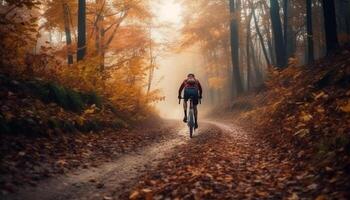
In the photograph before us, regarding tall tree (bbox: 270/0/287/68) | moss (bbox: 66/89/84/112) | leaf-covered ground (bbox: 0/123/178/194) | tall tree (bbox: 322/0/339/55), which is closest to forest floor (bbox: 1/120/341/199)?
leaf-covered ground (bbox: 0/123/178/194)

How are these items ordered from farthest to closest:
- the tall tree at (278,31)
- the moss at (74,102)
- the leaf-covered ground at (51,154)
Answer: the tall tree at (278,31) → the moss at (74,102) → the leaf-covered ground at (51,154)

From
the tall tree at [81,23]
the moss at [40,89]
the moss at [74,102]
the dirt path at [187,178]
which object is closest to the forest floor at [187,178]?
the dirt path at [187,178]

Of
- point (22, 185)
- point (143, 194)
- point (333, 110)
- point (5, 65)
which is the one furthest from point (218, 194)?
point (5, 65)

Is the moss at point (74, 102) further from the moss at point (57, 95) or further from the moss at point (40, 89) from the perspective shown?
the moss at point (40, 89)

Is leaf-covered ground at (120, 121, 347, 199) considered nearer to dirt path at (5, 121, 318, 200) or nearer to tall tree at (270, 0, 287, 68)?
dirt path at (5, 121, 318, 200)

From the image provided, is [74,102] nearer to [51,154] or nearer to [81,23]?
[51,154]

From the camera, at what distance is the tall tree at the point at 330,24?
13.6 m

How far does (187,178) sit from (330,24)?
10769 millimetres

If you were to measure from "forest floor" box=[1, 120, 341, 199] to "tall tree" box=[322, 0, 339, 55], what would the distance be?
7165mm

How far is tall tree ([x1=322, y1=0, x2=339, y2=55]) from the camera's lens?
537 inches

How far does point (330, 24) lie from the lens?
45.4 ft

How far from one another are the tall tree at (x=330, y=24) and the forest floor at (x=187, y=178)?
716 centimetres

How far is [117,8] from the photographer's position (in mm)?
17234

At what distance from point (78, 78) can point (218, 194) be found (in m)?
8.75
